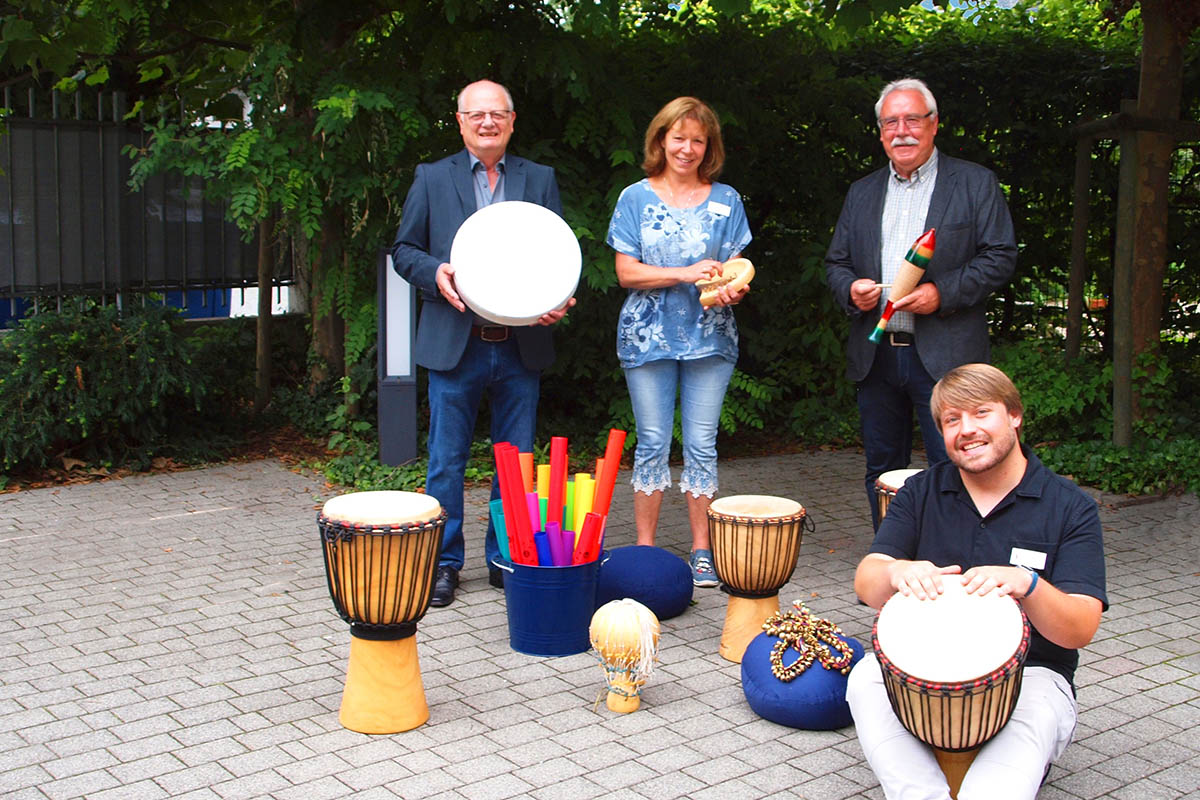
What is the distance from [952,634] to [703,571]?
234cm

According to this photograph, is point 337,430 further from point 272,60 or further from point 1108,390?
point 1108,390

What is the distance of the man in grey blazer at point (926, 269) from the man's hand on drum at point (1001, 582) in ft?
5.13

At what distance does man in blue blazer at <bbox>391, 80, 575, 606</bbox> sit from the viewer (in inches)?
197

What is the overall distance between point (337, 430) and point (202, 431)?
84 centimetres

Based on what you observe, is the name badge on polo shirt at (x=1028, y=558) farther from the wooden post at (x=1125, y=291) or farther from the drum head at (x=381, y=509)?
the wooden post at (x=1125, y=291)

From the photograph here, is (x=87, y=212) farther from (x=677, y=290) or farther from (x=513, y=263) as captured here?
(x=677, y=290)

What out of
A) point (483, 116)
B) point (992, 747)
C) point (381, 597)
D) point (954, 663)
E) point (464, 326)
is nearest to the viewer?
point (954, 663)

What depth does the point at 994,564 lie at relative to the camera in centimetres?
336

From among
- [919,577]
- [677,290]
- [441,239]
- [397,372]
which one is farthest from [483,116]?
[397,372]

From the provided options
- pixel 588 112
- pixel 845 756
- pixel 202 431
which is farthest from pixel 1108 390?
pixel 202 431

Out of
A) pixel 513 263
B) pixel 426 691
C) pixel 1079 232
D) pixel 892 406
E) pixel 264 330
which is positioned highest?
pixel 1079 232

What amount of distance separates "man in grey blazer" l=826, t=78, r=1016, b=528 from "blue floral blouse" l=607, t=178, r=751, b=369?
52 centimetres

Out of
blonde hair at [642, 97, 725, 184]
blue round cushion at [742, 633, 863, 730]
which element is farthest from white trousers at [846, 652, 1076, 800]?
blonde hair at [642, 97, 725, 184]

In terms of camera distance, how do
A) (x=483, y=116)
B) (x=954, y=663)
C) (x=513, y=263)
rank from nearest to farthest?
(x=954, y=663) < (x=513, y=263) < (x=483, y=116)
